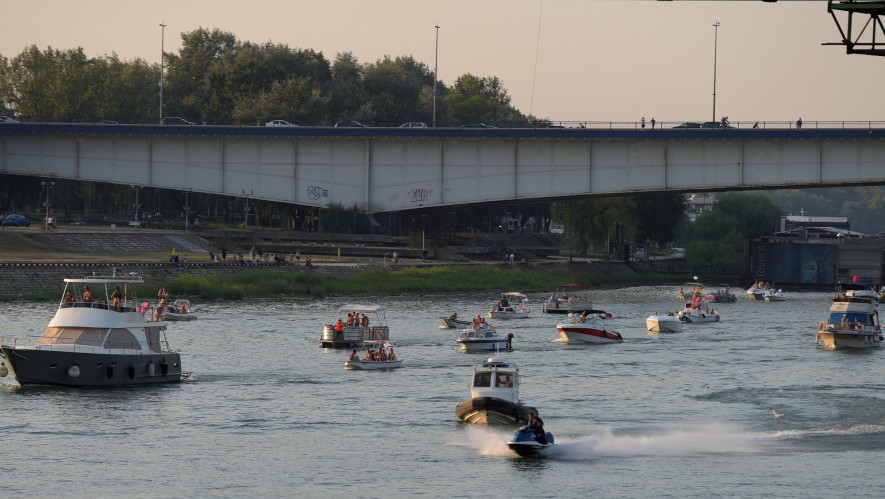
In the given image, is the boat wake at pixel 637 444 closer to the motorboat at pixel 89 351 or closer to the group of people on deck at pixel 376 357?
the group of people on deck at pixel 376 357

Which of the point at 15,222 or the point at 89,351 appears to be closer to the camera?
the point at 89,351

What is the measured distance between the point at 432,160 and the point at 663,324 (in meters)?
40.5

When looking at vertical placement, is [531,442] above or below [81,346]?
→ below

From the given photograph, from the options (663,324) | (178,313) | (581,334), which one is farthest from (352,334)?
(663,324)

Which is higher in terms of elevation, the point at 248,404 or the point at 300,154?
the point at 300,154

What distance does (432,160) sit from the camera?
433 feet

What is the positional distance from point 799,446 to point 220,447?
2399 centimetres

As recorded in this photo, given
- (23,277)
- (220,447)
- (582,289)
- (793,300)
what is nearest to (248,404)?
(220,447)

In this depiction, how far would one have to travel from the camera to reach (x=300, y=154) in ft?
443

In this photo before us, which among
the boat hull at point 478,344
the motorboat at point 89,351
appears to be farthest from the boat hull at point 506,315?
the motorboat at point 89,351

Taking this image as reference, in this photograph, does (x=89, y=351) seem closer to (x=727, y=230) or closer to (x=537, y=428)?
(x=537, y=428)

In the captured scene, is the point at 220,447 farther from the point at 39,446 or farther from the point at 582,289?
the point at 582,289

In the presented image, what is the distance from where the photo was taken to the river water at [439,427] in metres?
45.8

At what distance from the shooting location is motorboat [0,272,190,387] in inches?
2416
